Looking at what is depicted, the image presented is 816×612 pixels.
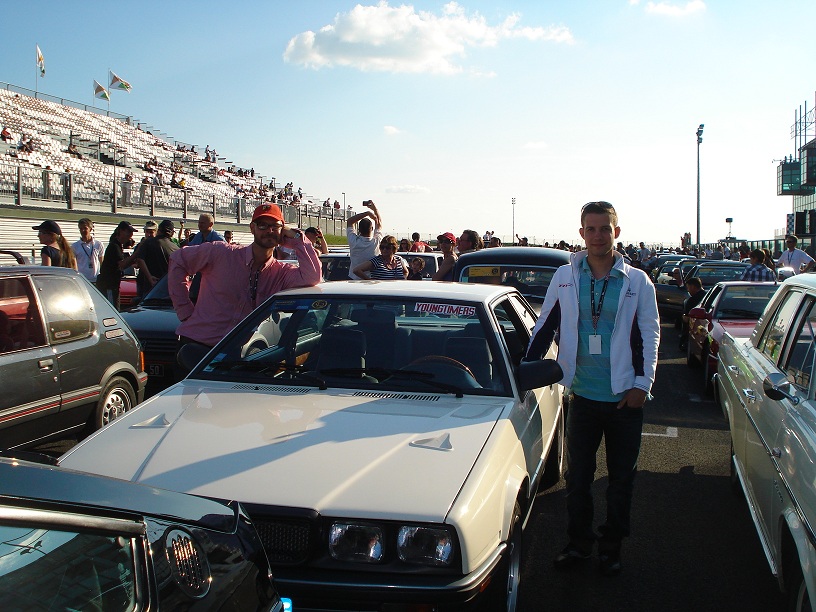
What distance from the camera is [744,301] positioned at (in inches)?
388

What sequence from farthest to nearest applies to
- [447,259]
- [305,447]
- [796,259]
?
[796,259]
[447,259]
[305,447]

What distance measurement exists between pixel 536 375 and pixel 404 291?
3.28 ft

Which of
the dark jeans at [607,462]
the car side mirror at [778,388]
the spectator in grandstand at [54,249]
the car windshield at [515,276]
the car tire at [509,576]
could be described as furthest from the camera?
the spectator in grandstand at [54,249]

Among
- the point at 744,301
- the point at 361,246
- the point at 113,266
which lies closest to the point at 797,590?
the point at 744,301

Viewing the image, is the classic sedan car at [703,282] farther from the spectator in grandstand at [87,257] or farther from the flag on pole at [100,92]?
the flag on pole at [100,92]

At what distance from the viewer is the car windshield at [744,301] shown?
965cm

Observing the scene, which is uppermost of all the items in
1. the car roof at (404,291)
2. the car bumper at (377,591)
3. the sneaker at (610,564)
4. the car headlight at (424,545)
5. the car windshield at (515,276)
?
the car roof at (404,291)

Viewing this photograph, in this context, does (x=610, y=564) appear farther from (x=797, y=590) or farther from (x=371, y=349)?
(x=371, y=349)

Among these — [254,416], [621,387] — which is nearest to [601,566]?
[621,387]

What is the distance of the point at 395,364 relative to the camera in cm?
400

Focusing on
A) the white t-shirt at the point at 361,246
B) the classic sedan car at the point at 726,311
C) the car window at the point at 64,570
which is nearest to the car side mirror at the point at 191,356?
the car window at the point at 64,570

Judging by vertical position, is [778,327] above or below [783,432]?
above

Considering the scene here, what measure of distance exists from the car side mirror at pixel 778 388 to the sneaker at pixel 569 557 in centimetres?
131

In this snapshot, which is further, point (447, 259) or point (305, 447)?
point (447, 259)
